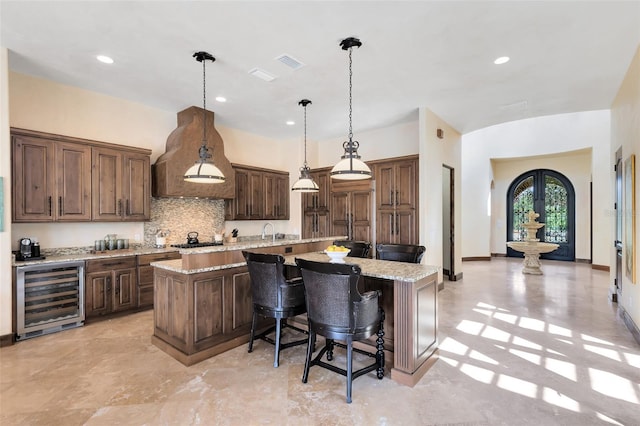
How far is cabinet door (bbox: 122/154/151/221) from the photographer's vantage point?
4512 mm

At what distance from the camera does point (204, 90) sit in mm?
4270

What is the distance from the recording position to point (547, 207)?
9.40m

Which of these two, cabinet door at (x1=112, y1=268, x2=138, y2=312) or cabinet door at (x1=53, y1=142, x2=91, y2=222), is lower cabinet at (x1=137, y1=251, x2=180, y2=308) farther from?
cabinet door at (x1=53, y1=142, x2=91, y2=222)

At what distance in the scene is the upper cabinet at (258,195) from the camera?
19.7 feet

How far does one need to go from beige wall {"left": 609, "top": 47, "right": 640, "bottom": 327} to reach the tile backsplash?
609 centimetres

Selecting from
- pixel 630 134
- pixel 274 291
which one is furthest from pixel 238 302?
pixel 630 134

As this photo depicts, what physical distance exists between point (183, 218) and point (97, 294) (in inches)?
71.2

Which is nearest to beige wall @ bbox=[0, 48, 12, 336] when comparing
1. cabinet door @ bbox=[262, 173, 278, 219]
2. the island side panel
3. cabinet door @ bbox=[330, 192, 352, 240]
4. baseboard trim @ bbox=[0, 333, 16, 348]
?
baseboard trim @ bbox=[0, 333, 16, 348]

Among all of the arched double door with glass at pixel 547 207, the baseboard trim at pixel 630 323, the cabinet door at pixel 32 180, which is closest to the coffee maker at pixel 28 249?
the cabinet door at pixel 32 180

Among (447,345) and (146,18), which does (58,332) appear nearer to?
Result: (146,18)

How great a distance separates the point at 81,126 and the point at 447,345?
5.58 m

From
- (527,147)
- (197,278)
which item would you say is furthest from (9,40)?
(527,147)

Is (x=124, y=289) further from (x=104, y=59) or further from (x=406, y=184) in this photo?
(x=406, y=184)

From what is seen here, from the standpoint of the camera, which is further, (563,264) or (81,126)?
(563,264)
